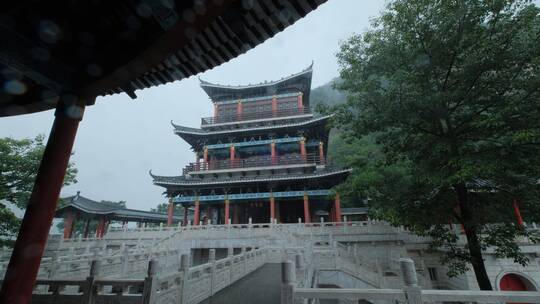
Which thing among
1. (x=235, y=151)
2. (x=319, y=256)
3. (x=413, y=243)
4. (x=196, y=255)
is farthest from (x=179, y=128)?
(x=413, y=243)

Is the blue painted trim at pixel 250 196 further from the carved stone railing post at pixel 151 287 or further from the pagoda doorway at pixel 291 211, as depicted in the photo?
the carved stone railing post at pixel 151 287

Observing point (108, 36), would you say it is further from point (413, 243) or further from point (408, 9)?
point (413, 243)

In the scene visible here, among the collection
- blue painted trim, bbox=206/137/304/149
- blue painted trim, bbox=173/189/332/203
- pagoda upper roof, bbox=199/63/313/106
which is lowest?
blue painted trim, bbox=173/189/332/203

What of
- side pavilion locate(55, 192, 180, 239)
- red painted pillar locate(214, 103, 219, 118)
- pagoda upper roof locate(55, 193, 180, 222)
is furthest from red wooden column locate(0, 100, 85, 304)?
red painted pillar locate(214, 103, 219, 118)

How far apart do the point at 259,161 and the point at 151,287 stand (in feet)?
63.9

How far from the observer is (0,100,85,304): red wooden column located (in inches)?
88.5

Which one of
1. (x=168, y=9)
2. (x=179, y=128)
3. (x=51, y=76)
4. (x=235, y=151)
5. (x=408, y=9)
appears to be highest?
(x=179, y=128)

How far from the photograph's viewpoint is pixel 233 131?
85.1 ft

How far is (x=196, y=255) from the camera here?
1731 cm

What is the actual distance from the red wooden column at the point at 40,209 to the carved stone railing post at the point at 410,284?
4.28 m

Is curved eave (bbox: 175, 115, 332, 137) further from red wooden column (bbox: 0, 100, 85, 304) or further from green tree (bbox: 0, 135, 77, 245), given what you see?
red wooden column (bbox: 0, 100, 85, 304)

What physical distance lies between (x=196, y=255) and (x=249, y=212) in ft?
28.5

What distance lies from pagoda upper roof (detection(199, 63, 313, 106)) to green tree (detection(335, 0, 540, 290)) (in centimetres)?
1880

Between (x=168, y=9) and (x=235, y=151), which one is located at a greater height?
(x=235, y=151)
